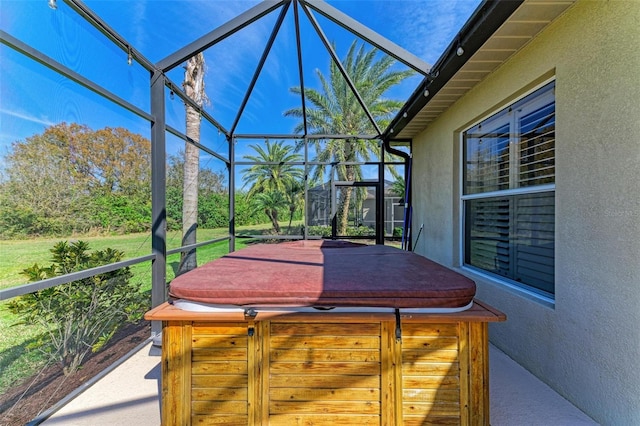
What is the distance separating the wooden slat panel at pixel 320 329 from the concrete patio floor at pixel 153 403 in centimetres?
109

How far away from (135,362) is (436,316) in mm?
2691

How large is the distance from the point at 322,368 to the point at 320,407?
0.22 m

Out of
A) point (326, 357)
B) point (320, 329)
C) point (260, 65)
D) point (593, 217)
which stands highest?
point (260, 65)

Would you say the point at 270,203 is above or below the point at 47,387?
above

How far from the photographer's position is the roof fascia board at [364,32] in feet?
11.1

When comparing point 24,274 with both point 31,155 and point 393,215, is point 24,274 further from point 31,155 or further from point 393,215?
point 393,215

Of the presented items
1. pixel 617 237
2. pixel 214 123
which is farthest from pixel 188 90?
pixel 617 237

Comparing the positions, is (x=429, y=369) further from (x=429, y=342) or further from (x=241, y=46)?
(x=241, y=46)

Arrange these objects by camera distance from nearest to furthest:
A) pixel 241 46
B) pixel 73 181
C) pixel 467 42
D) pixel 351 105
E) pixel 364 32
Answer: pixel 467 42 → pixel 73 181 → pixel 364 32 → pixel 241 46 → pixel 351 105

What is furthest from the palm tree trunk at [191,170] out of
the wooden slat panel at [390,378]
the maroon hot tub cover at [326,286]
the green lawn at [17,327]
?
the wooden slat panel at [390,378]

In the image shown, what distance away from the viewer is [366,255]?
295cm

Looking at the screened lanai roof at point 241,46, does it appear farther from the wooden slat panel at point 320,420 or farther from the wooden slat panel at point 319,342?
the wooden slat panel at point 320,420

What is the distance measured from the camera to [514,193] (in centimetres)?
283

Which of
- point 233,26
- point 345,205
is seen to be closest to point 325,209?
point 345,205
